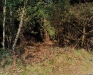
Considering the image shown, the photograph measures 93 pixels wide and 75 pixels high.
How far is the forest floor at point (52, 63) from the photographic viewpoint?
33.7 ft

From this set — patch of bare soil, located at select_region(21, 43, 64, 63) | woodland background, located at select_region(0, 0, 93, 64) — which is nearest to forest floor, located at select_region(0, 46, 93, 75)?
patch of bare soil, located at select_region(21, 43, 64, 63)

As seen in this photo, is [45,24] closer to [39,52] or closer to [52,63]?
[39,52]

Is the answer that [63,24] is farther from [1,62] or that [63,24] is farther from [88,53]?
[1,62]

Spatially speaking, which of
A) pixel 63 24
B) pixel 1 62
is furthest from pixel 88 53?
pixel 1 62

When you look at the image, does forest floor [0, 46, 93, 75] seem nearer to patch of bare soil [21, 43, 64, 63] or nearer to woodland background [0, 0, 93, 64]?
patch of bare soil [21, 43, 64, 63]

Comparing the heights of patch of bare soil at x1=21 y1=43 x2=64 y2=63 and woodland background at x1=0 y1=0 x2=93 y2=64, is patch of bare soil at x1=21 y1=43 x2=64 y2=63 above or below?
below

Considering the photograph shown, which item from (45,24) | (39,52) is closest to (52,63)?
(39,52)

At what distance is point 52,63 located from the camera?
443 inches

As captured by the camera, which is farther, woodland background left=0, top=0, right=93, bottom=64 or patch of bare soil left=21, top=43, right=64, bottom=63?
woodland background left=0, top=0, right=93, bottom=64

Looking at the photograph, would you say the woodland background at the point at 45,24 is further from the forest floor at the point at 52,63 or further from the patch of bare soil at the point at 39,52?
the forest floor at the point at 52,63

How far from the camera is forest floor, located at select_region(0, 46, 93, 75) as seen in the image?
10.3 meters

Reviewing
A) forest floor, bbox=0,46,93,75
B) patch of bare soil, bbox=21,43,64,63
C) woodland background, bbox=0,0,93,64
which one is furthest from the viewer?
woodland background, bbox=0,0,93,64

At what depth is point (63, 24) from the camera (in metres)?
13.3

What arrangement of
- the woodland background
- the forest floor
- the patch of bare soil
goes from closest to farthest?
the forest floor
the patch of bare soil
the woodland background
